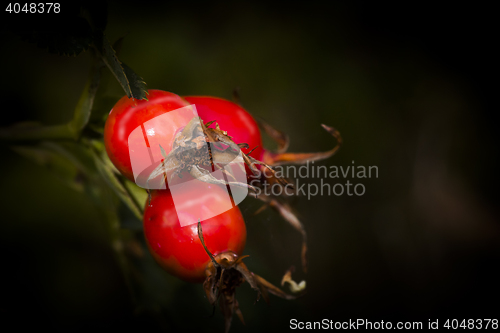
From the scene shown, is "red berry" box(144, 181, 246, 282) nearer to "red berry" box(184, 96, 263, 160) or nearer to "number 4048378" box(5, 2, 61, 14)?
"red berry" box(184, 96, 263, 160)

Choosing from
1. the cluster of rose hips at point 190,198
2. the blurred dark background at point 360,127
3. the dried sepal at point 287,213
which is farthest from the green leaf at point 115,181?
the blurred dark background at point 360,127

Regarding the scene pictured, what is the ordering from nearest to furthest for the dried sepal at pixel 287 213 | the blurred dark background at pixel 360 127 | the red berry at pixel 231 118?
the red berry at pixel 231 118
the dried sepal at pixel 287 213
the blurred dark background at pixel 360 127

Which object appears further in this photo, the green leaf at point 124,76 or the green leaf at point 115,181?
the green leaf at point 115,181

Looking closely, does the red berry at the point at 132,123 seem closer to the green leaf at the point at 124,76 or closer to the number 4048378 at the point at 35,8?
the green leaf at the point at 124,76

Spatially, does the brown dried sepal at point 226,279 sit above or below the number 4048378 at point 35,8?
below

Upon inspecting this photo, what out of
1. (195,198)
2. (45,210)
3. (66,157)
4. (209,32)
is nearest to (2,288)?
(45,210)

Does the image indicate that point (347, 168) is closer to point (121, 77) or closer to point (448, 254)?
point (448, 254)

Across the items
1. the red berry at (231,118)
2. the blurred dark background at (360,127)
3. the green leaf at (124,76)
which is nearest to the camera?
the green leaf at (124,76)
